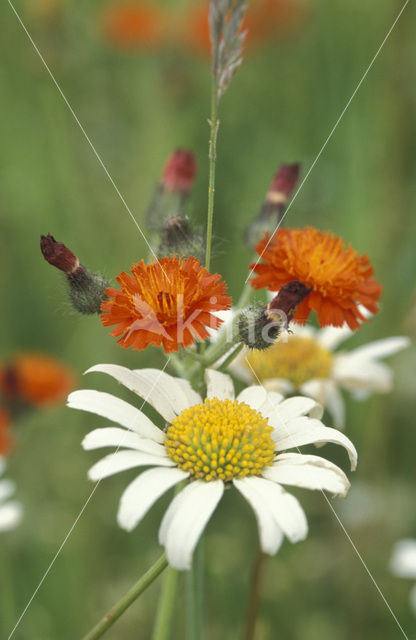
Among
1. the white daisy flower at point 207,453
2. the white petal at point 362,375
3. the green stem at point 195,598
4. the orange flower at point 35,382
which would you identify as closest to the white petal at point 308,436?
the white daisy flower at point 207,453

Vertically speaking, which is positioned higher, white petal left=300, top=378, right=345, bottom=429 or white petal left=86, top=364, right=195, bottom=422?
white petal left=86, top=364, right=195, bottom=422

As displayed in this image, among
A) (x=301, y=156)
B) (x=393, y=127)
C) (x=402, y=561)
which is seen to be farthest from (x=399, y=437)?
(x=301, y=156)

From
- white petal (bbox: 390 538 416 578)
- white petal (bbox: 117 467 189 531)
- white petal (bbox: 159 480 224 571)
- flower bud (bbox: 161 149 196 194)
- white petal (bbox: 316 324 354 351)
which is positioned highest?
flower bud (bbox: 161 149 196 194)

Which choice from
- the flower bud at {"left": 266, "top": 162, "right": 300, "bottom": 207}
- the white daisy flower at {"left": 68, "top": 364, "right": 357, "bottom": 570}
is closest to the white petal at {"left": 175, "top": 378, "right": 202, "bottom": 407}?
the white daisy flower at {"left": 68, "top": 364, "right": 357, "bottom": 570}

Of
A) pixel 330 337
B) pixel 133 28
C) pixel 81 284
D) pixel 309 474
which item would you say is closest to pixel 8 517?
pixel 81 284

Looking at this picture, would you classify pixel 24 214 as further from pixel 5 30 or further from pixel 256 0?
pixel 256 0

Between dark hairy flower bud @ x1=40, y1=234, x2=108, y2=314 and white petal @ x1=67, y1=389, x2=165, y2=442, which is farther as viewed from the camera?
dark hairy flower bud @ x1=40, y1=234, x2=108, y2=314

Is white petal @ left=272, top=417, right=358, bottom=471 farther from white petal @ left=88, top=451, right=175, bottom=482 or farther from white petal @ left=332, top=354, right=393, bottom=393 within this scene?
white petal @ left=332, top=354, right=393, bottom=393
